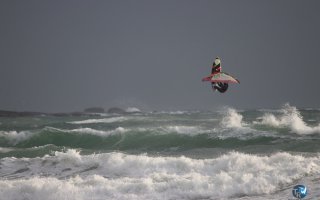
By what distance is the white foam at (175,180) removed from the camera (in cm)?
1321

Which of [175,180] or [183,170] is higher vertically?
[183,170]

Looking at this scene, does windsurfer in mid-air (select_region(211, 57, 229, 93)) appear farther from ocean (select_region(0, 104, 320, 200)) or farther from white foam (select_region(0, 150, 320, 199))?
white foam (select_region(0, 150, 320, 199))

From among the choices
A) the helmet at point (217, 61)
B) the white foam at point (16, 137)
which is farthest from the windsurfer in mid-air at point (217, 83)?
the white foam at point (16, 137)

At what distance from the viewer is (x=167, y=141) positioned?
28609mm

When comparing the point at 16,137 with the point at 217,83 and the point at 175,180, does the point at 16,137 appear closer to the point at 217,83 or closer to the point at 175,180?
the point at 175,180

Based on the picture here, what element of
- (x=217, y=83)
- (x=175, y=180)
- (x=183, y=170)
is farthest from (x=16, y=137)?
(x=217, y=83)

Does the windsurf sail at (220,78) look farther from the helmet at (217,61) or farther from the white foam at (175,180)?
the white foam at (175,180)

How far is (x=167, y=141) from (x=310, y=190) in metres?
17.2

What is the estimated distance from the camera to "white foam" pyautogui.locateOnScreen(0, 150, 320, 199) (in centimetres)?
1321

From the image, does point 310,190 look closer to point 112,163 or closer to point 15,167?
point 112,163

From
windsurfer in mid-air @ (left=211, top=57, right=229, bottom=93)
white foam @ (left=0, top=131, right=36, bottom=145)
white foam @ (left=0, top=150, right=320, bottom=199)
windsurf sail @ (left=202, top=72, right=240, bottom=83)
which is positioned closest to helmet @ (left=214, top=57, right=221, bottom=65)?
windsurfer in mid-air @ (left=211, top=57, right=229, bottom=93)

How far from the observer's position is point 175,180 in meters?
14.1

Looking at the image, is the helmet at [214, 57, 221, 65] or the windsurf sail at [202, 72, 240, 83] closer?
the windsurf sail at [202, 72, 240, 83]

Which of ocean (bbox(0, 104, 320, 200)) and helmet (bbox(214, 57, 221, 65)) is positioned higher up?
helmet (bbox(214, 57, 221, 65))
